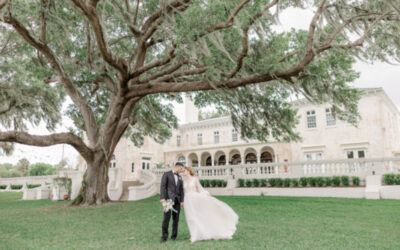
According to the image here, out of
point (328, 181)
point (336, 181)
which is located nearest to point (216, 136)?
point (328, 181)

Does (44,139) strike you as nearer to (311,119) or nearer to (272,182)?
(272,182)

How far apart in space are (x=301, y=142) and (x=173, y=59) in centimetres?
1273

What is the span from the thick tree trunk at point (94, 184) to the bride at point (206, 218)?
323 inches

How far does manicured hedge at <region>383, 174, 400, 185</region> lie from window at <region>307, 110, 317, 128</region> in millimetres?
15637

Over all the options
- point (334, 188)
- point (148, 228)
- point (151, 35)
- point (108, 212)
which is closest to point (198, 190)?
point (148, 228)

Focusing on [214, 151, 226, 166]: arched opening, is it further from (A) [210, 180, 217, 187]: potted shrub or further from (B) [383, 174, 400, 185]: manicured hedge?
(B) [383, 174, 400, 185]: manicured hedge

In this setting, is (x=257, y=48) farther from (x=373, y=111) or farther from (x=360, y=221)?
Answer: (x=373, y=111)

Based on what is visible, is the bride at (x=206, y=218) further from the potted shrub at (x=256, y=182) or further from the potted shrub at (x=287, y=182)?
the potted shrub at (x=256, y=182)

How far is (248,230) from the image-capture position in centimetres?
643

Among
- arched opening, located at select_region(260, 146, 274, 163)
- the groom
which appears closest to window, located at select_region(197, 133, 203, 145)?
arched opening, located at select_region(260, 146, 274, 163)

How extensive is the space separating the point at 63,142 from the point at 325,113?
961 inches

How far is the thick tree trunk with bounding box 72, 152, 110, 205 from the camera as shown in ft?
41.0

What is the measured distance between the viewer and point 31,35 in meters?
9.77

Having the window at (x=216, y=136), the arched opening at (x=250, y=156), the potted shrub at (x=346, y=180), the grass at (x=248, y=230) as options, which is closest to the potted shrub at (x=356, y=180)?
the potted shrub at (x=346, y=180)
